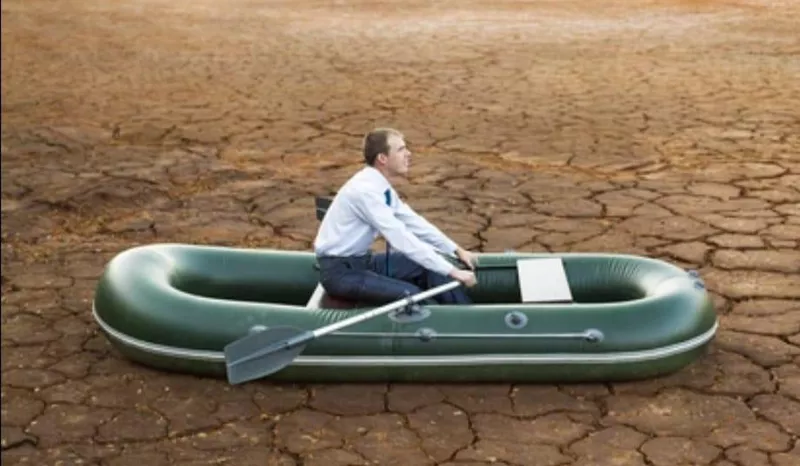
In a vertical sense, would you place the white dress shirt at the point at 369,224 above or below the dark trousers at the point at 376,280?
above

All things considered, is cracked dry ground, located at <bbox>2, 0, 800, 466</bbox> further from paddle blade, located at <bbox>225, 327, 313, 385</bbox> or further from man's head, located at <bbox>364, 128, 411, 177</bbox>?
man's head, located at <bbox>364, 128, 411, 177</bbox>

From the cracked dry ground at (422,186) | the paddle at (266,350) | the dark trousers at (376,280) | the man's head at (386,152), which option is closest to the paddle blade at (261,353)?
the paddle at (266,350)

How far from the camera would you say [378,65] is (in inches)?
508

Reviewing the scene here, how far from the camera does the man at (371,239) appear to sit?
4168mm

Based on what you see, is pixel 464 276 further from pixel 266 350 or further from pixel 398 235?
pixel 266 350

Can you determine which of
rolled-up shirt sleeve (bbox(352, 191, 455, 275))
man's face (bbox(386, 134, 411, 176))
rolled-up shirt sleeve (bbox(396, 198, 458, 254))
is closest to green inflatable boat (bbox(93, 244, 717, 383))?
rolled-up shirt sleeve (bbox(352, 191, 455, 275))

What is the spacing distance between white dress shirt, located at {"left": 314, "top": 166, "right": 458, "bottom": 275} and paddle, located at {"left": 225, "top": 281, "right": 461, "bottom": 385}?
38 centimetres

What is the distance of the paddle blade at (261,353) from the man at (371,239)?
44 cm

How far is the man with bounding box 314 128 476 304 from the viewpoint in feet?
13.7

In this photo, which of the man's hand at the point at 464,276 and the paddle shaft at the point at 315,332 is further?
the man's hand at the point at 464,276

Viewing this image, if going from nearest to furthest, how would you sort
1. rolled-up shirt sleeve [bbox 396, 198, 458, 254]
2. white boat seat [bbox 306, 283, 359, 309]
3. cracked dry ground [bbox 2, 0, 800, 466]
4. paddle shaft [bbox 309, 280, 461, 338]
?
1. cracked dry ground [bbox 2, 0, 800, 466]
2. paddle shaft [bbox 309, 280, 461, 338]
3. white boat seat [bbox 306, 283, 359, 309]
4. rolled-up shirt sleeve [bbox 396, 198, 458, 254]

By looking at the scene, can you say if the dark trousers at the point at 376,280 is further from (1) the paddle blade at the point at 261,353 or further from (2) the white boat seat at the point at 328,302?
(1) the paddle blade at the point at 261,353

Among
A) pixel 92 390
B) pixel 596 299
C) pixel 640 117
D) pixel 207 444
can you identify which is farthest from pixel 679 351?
pixel 640 117

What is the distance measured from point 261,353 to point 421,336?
570 millimetres
